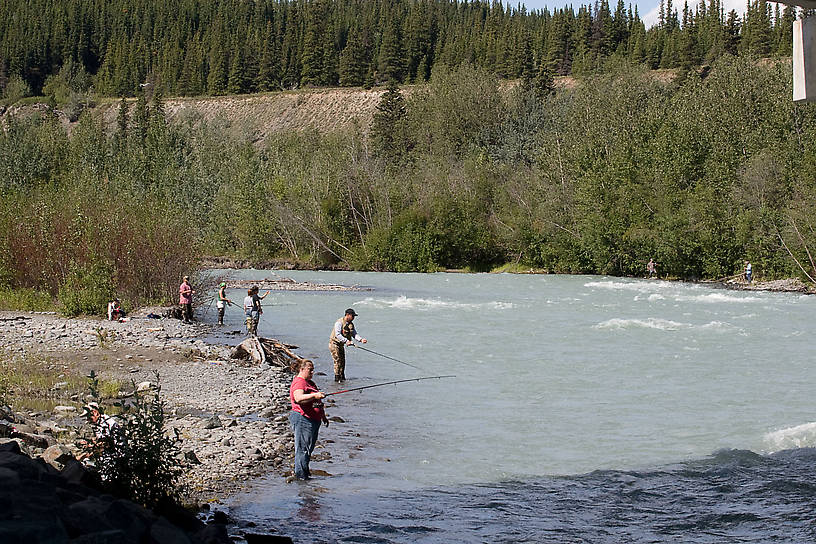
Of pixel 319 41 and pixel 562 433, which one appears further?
pixel 319 41

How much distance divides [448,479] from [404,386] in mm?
6940

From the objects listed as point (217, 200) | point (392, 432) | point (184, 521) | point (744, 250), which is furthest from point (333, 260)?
point (184, 521)

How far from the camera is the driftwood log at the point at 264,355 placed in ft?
64.5

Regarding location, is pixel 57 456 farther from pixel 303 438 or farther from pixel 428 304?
pixel 428 304

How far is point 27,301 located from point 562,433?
1862cm

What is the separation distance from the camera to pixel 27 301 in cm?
2691

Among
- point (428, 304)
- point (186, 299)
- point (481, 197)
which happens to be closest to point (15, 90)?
point (481, 197)

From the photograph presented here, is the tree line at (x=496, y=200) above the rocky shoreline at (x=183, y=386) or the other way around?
above

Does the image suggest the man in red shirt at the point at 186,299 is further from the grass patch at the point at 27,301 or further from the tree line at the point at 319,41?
the tree line at the point at 319,41

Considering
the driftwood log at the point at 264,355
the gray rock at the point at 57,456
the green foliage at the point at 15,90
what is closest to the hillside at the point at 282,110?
the green foliage at the point at 15,90

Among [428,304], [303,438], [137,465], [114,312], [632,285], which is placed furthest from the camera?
[632,285]

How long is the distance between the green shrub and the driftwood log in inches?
287

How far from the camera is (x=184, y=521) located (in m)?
7.75

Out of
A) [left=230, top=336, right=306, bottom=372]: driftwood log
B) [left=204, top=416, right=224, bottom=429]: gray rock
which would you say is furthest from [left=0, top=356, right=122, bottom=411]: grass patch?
[left=230, top=336, right=306, bottom=372]: driftwood log
